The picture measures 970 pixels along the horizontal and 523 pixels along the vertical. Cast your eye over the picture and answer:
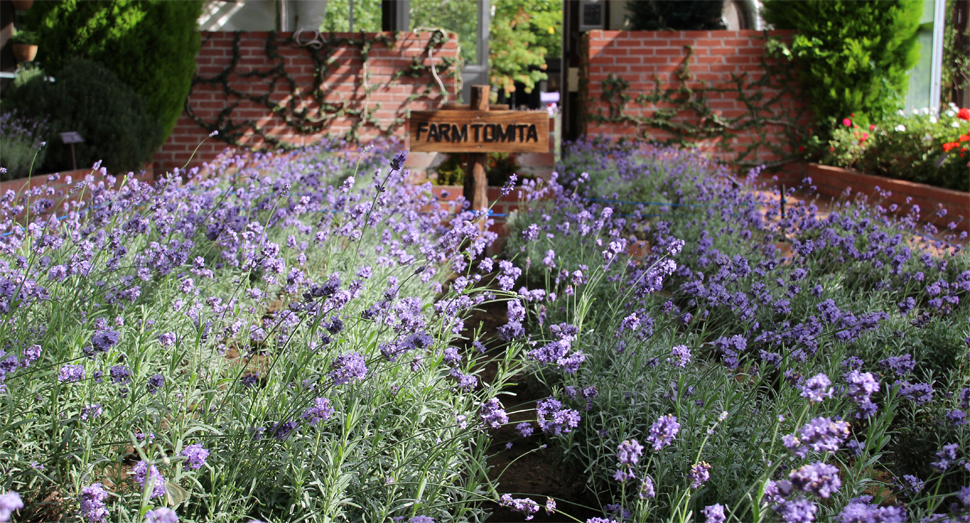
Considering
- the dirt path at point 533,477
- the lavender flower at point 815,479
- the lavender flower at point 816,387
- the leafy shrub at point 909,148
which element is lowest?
the dirt path at point 533,477

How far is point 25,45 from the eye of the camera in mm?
6246

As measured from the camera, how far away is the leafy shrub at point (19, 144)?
17.0 feet

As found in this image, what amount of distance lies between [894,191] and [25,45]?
7597 millimetres

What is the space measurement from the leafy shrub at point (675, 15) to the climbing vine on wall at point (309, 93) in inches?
93.3

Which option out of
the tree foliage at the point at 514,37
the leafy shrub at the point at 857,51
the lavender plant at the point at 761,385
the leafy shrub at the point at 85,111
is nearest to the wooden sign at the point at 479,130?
the lavender plant at the point at 761,385

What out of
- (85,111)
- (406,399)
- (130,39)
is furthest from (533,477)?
(130,39)

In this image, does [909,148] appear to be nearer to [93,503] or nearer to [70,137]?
[70,137]

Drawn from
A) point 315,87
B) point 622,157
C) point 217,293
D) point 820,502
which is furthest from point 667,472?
point 315,87

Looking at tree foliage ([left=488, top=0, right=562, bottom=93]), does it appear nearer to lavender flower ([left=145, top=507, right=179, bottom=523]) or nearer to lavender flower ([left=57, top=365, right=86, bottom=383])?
lavender flower ([left=57, top=365, right=86, bottom=383])

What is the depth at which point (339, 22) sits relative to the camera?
909cm

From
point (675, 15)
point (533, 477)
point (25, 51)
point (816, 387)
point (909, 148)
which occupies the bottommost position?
point (533, 477)

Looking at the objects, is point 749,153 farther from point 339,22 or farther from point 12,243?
point 12,243

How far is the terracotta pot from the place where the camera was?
20.3 feet

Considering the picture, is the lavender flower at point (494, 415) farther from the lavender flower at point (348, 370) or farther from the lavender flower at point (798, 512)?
the lavender flower at point (798, 512)
